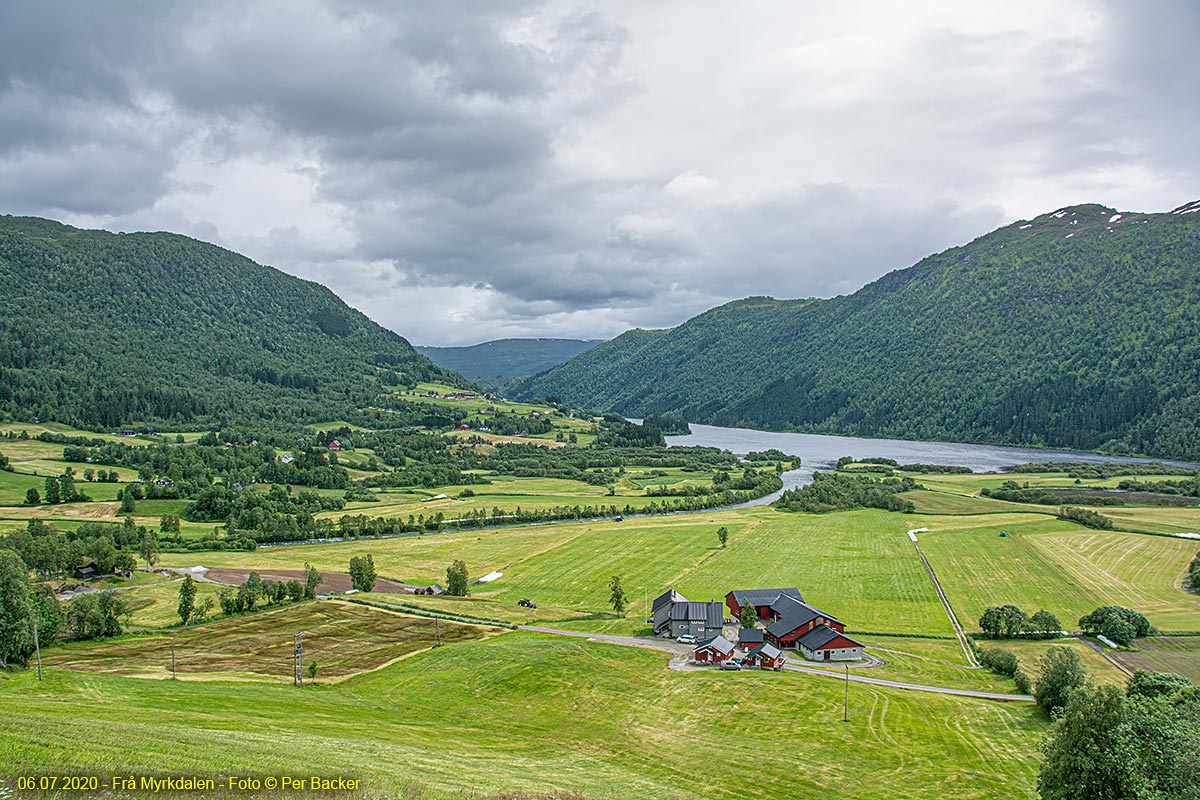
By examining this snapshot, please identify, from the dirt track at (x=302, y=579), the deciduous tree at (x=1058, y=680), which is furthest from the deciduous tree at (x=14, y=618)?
the deciduous tree at (x=1058, y=680)

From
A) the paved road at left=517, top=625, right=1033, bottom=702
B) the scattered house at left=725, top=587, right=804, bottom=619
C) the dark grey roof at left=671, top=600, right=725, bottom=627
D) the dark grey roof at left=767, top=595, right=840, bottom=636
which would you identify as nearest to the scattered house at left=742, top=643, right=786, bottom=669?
the paved road at left=517, top=625, right=1033, bottom=702

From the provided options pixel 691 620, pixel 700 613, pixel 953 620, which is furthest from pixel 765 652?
pixel 953 620

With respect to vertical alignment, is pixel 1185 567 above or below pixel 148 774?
below

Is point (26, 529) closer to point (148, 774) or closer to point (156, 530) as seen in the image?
point (156, 530)

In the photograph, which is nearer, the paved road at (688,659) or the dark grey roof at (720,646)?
the paved road at (688,659)

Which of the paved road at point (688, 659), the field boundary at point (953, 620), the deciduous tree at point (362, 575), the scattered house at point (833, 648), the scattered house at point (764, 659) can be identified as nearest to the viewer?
the paved road at point (688, 659)

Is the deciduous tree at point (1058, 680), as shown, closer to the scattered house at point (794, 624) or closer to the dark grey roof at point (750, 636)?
the scattered house at point (794, 624)

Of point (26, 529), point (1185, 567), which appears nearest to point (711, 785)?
point (1185, 567)
